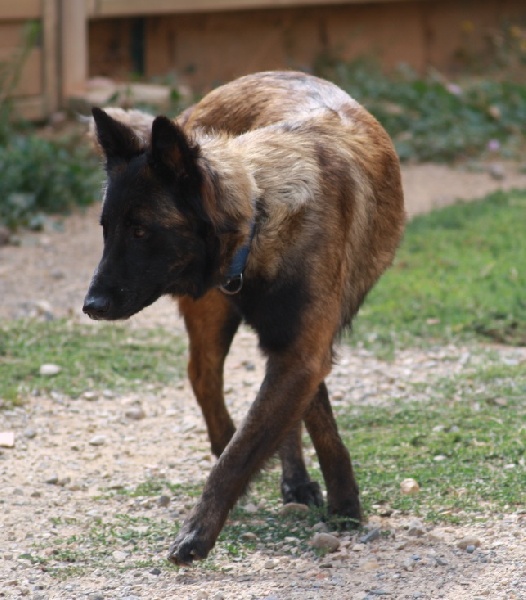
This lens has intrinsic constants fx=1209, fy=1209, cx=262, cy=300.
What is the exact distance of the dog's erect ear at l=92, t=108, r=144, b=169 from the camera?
13.5ft

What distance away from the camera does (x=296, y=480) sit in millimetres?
4934

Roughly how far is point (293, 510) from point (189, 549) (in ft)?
2.66

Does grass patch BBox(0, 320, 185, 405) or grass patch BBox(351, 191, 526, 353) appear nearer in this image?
grass patch BBox(0, 320, 185, 405)

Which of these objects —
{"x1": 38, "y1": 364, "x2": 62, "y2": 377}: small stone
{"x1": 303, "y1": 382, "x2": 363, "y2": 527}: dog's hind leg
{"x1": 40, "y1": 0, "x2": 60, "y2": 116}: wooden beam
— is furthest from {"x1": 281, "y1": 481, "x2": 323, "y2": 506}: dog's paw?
{"x1": 40, "y1": 0, "x2": 60, "y2": 116}: wooden beam

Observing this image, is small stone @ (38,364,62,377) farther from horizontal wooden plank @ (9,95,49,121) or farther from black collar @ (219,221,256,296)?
horizontal wooden plank @ (9,95,49,121)

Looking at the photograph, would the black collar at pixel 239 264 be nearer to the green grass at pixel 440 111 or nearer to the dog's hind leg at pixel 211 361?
the dog's hind leg at pixel 211 361

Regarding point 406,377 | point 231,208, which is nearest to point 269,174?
point 231,208

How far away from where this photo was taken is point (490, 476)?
16.1 feet

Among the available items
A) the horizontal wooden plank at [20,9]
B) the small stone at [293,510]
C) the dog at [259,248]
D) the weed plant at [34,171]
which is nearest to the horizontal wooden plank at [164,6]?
the horizontal wooden plank at [20,9]

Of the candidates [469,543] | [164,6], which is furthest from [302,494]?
[164,6]

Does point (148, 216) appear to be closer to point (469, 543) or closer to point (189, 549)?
point (189, 549)

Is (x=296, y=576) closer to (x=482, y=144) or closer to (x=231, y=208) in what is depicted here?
(x=231, y=208)

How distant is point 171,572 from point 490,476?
1.43m

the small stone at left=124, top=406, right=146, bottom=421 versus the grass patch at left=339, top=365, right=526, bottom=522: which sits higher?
the grass patch at left=339, top=365, right=526, bottom=522
